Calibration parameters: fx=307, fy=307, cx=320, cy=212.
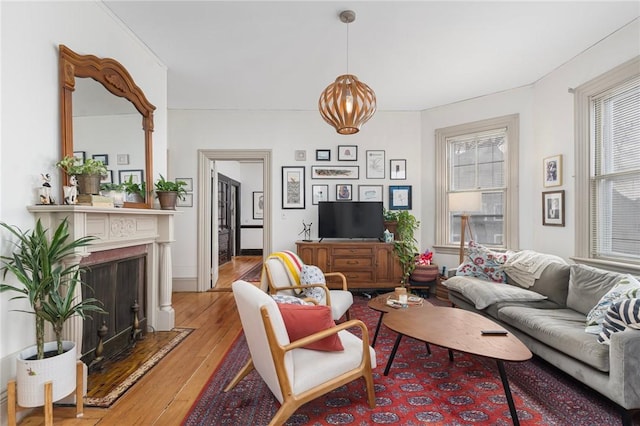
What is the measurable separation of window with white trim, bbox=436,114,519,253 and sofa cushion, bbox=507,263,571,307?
1.18 meters

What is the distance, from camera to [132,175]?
294 cm

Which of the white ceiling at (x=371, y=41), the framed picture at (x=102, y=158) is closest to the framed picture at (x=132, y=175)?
the framed picture at (x=102, y=158)

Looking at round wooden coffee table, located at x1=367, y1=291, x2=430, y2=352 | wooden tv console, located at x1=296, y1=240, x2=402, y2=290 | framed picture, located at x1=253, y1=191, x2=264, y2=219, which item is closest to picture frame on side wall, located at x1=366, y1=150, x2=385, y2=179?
wooden tv console, located at x1=296, y1=240, x2=402, y2=290

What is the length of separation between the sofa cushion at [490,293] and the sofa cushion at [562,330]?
158mm

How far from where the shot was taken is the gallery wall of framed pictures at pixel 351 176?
501 centimetres

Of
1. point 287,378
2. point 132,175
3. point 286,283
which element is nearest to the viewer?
point 287,378

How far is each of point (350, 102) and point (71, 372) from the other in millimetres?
2559

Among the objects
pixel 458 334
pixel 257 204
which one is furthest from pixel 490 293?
pixel 257 204

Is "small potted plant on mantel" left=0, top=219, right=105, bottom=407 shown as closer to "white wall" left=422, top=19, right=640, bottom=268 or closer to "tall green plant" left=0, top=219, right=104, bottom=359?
"tall green plant" left=0, top=219, right=104, bottom=359

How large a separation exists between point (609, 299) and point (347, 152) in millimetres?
3622

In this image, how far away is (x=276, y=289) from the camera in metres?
3.03

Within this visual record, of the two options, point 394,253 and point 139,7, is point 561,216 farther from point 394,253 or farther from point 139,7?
point 139,7

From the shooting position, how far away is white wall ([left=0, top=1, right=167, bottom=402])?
1798 millimetres

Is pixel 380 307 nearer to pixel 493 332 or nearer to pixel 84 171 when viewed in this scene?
pixel 493 332
